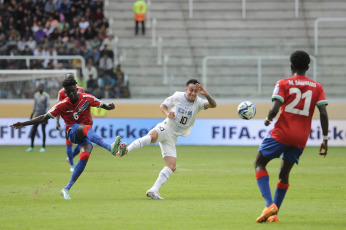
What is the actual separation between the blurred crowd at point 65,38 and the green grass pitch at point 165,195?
23.0 ft

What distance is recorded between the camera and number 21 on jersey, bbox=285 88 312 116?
31.7 ft

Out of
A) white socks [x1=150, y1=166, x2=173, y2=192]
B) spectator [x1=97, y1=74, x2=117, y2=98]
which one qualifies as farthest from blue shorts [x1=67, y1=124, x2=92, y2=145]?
spectator [x1=97, y1=74, x2=117, y2=98]

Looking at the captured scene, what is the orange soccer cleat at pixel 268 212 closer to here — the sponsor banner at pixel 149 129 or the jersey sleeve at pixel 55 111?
the jersey sleeve at pixel 55 111

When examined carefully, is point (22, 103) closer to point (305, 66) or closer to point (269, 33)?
point (269, 33)

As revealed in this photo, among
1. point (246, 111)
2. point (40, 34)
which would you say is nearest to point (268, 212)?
point (246, 111)

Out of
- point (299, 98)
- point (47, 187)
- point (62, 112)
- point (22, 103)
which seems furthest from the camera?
point (22, 103)

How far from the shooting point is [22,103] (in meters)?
28.9

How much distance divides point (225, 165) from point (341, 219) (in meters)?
10.2

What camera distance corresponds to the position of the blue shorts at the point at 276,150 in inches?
383

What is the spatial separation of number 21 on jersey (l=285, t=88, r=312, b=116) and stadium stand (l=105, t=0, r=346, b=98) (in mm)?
19443

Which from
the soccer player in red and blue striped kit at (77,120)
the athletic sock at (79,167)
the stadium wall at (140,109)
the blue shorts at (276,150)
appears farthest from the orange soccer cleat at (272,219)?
the stadium wall at (140,109)

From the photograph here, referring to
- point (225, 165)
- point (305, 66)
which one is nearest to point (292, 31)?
point (225, 165)

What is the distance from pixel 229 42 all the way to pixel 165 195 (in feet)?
63.5

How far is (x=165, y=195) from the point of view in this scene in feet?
43.7
